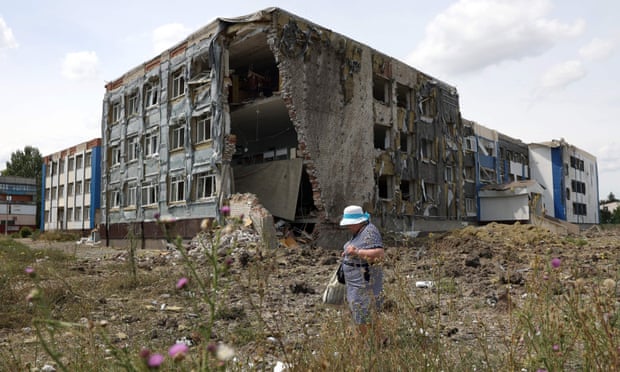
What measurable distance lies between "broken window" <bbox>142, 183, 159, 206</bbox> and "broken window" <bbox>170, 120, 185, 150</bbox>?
2329mm

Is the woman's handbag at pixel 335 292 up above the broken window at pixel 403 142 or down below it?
below

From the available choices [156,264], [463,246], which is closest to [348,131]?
[463,246]

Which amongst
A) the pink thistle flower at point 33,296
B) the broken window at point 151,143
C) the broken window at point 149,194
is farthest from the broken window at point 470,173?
the pink thistle flower at point 33,296

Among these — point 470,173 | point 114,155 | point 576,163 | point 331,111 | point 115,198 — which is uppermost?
point 576,163

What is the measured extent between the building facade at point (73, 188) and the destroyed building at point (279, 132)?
11.1 metres

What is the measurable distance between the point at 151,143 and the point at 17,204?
37524 mm

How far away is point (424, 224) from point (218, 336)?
62.3ft

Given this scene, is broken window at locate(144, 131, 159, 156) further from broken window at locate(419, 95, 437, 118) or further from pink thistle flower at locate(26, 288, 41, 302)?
pink thistle flower at locate(26, 288, 41, 302)

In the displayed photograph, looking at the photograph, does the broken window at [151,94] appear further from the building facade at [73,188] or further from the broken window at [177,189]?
the building facade at [73,188]

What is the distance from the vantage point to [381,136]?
2353 cm

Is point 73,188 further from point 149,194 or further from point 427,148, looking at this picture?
point 427,148

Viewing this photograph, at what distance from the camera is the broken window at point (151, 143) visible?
22.1 meters

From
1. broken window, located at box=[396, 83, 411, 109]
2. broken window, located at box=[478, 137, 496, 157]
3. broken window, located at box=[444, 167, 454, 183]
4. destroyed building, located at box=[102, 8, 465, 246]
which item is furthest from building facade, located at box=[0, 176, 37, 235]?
broken window, located at box=[478, 137, 496, 157]

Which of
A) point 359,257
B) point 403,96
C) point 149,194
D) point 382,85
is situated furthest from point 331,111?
point 359,257
